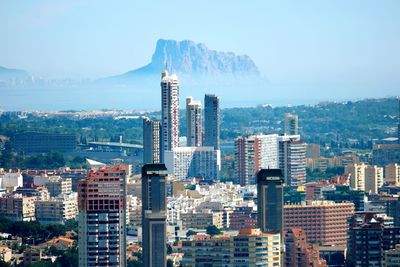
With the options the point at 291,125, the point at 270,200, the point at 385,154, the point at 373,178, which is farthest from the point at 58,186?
the point at 291,125

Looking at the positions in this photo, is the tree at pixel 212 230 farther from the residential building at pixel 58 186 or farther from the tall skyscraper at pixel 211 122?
the tall skyscraper at pixel 211 122

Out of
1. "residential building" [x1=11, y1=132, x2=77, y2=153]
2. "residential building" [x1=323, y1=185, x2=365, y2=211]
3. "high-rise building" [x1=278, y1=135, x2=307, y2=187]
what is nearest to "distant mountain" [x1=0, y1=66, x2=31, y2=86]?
"residential building" [x1=11, y1=132, x2=77, y2=153]

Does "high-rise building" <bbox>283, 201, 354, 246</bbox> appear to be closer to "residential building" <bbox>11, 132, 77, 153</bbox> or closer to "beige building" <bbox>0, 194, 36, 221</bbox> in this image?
"beige building" <bbox>0, 194, 36, 221</bbox>

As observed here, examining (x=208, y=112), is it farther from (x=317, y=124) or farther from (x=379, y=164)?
(x=317, y=124)

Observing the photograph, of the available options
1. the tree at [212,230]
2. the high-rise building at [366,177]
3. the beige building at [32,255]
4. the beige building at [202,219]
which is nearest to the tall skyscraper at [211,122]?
the high-rise building at [366,177]

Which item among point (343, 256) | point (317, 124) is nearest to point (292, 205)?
point (343, 256)

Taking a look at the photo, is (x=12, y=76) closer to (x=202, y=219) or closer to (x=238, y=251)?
(x=202, y=219)
